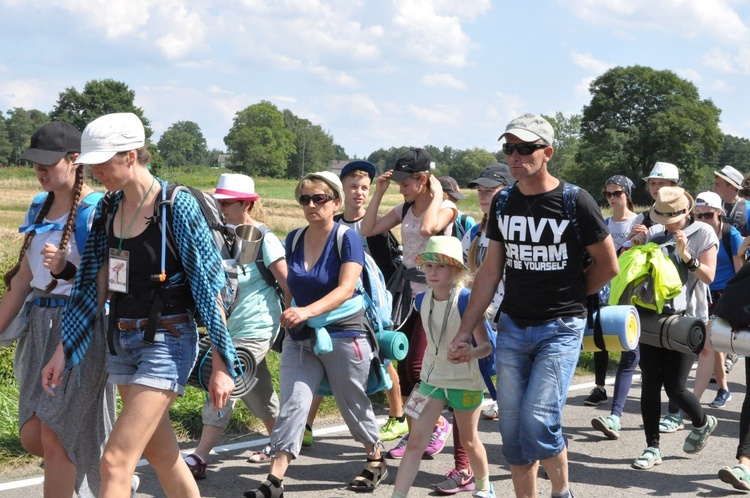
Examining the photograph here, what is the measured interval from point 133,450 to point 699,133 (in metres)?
71.0

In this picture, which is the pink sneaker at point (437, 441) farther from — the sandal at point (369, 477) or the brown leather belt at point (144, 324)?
the brown leather belt at point (144, 324)

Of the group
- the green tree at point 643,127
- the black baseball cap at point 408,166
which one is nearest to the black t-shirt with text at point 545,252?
the black baseball cap at point 408,166

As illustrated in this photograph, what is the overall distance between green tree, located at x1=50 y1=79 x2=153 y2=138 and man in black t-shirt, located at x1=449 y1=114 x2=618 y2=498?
83.7m

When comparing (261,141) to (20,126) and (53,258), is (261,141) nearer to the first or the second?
(20,126)

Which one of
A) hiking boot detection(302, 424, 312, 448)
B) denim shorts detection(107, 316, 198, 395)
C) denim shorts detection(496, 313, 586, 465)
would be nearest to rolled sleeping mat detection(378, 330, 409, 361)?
hiking boot detection(302, 424, 312, 448)

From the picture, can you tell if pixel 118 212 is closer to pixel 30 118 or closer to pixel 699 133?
pixel 699 133

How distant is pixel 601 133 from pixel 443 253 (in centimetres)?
7093

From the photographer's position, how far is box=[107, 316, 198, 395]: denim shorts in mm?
3578

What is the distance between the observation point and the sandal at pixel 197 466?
530 centimetres

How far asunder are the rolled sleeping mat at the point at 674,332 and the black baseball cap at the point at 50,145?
3.62 m

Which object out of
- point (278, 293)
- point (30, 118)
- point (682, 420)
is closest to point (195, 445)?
point (278, 293)

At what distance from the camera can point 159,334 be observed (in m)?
3.61

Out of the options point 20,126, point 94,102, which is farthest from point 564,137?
point 20,126

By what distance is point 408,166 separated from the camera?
6.05 metres
